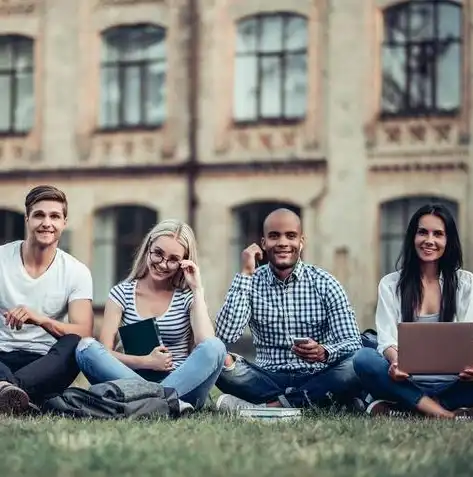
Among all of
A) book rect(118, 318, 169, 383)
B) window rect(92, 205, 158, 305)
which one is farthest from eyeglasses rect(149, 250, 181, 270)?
window rect(92, 205, 158, 305)

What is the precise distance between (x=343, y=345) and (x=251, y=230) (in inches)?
566

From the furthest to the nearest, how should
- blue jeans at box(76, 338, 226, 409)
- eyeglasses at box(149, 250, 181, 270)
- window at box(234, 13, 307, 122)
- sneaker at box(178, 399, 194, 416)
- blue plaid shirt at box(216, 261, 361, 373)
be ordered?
window at box(234, 13, 307, 122) < blue plaid shirt at box(216, 261, 361, 373) < eyeglasses at box(149, 250, 181, 270) < blue jeans at box(76, 338, 226, 409) < sneaker at box(178, 399, 194, 416)

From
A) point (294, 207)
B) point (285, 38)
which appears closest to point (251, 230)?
point (294, 207)

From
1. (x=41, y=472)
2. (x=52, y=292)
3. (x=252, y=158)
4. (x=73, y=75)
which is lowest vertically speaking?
(x=41, y=472)

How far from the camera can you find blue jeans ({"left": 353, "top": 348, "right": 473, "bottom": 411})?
323 inches

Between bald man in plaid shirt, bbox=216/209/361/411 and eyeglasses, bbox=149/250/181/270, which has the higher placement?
eyeglasses, bbox=149/250/181/270

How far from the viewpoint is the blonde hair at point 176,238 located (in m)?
8.54

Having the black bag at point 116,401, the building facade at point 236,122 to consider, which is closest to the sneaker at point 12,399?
the black bag at point 116,401

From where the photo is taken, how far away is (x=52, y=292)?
8.52m

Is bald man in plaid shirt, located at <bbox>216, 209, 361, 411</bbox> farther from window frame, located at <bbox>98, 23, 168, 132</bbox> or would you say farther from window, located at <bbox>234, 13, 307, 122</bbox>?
window frame, located at <bbox>98, 23, 168, 132</bbox>

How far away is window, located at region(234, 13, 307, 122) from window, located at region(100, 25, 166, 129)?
4.59 ft

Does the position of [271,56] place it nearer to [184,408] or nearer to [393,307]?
[393,307]

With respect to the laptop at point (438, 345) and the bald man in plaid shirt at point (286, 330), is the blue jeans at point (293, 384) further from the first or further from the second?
the laptop at point (438, 345)

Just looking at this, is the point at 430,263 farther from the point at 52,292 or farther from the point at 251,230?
the point at 251,230
